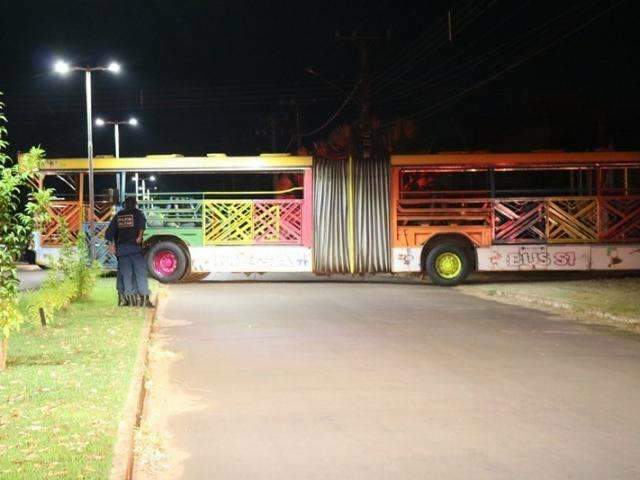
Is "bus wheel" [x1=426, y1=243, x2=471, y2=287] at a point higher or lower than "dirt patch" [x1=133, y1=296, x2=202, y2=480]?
higher

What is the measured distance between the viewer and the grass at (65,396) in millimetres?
5238

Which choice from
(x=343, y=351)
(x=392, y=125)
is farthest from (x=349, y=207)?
(x=392, y=125)

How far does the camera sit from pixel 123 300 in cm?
1412

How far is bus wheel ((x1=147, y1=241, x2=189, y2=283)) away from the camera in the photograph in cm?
2028

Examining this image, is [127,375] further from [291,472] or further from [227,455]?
[291,472]

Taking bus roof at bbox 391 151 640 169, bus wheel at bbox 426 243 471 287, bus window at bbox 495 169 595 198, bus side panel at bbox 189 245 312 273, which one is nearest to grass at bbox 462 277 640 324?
bus wheel at bbox 426 243 471 287

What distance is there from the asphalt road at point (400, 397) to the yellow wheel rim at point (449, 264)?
6.22 m

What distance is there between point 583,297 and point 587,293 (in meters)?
0.82

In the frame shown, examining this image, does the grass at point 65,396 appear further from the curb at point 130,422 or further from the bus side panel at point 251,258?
the bus side panel at point 251,258

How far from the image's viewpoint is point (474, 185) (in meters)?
21.1

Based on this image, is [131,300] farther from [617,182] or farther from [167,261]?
[617,182]

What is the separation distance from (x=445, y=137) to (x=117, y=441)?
3830 centimetres

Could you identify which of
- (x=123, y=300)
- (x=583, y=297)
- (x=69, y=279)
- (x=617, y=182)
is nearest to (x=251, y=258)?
(x=69, y=279)

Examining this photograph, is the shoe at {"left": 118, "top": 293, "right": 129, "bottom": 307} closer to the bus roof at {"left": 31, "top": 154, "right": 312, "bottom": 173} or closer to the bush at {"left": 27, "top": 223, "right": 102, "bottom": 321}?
the bush at {"left": 27, "top": 223, "right": 102, "bottom": 321}
